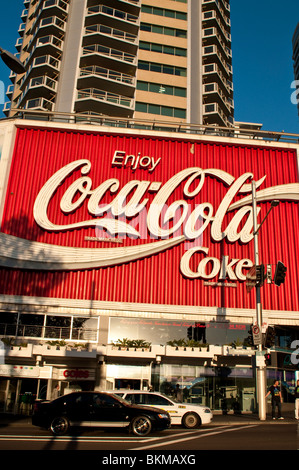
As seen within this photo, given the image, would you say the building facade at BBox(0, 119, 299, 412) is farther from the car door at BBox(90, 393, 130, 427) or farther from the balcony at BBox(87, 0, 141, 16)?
the balcony at BBox(87, 0, 141, 16)

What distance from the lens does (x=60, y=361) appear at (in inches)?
1011

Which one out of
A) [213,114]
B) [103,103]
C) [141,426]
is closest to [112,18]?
Answer: [103,103]

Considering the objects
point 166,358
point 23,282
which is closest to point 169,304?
point 166,358

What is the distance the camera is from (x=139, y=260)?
95.1 feet

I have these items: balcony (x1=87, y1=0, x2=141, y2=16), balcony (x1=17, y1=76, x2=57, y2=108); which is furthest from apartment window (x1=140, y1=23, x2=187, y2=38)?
balcony (x1=17, y1=76, x2=57, y2=108)

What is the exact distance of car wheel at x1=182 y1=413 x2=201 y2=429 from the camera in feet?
56.1

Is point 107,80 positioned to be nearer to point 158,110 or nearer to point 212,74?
point 158,110

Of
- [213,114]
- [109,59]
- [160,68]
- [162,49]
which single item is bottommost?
[213,114]

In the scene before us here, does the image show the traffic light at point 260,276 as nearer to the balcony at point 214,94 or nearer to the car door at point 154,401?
the car door at point 154,401

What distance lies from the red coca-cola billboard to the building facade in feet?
0.30

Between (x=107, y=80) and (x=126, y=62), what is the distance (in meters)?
3.77

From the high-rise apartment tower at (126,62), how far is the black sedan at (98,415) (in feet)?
124
